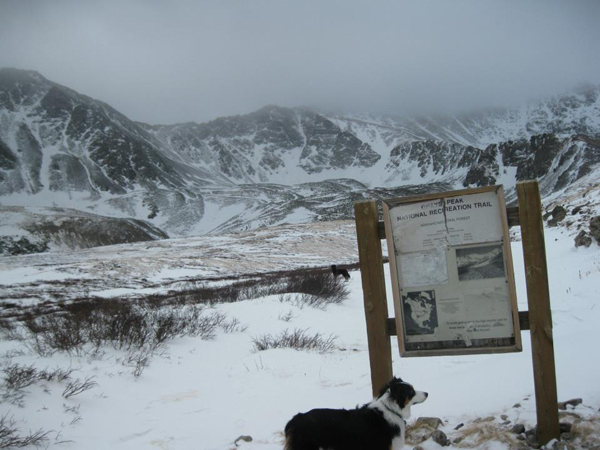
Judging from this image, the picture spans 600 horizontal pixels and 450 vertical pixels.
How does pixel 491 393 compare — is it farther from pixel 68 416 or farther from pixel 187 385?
pixel 68 416

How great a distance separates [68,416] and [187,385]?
1.63 metres

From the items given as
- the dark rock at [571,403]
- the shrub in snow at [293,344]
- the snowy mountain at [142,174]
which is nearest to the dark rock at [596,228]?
the shrub in snow at [293,344]

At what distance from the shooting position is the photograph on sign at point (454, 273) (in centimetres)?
323

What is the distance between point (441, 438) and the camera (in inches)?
132

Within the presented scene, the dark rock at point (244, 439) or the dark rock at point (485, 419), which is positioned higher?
the dark rock at point (485, 419)

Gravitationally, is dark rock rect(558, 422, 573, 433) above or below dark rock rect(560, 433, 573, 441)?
above

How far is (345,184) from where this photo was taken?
16100 cm

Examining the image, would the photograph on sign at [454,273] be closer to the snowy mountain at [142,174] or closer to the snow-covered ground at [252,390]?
the snow-covered ground at [252,390]

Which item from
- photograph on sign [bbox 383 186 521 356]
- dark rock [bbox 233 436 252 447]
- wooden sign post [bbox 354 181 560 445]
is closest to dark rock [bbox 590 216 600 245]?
wooden sign post [bbox 354 181 560 445]

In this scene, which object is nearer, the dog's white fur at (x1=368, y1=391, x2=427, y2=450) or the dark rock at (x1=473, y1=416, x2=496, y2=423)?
the dog's white fur at (x1=368, y1=391, x2=427, y2=450)

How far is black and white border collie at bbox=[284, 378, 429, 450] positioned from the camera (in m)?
2.93

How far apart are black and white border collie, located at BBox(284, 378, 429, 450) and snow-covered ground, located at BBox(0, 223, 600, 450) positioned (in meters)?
0.47

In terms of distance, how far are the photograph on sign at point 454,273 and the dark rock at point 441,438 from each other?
64 centimetres

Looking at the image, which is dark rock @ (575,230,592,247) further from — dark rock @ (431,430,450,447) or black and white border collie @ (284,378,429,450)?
black and white border collie @ (284,378,429,450)
